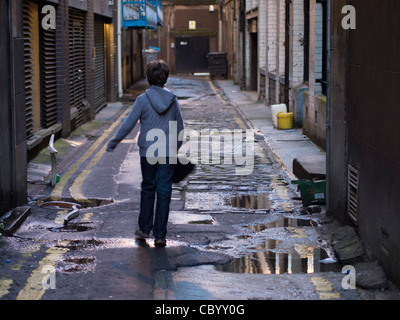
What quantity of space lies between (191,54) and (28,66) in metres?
40.2

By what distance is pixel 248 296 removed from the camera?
582 centimetres

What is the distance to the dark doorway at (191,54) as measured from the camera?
5284cm

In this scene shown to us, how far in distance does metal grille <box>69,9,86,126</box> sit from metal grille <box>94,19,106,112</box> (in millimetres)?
2846

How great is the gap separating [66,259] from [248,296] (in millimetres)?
2021

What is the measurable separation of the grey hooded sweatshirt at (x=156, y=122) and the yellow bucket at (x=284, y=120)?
11.0 metres

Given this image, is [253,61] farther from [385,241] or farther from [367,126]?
[385,241]

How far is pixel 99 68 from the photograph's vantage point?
2380 centimetres

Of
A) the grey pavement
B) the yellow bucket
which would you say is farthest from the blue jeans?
the yellow bucket


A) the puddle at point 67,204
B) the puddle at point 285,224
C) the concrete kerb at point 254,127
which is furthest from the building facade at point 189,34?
the puddle at point 285,224

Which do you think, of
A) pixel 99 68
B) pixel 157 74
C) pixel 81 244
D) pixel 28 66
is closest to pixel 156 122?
pixel 157 74

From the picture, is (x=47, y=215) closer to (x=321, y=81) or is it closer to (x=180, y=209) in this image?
(x=180, y=209)

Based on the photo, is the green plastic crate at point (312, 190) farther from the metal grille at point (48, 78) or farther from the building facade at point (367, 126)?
the metal grille at point (48, 78)

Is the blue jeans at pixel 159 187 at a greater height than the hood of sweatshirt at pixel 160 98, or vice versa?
the hood of sweatshirt at pixel 160 98
